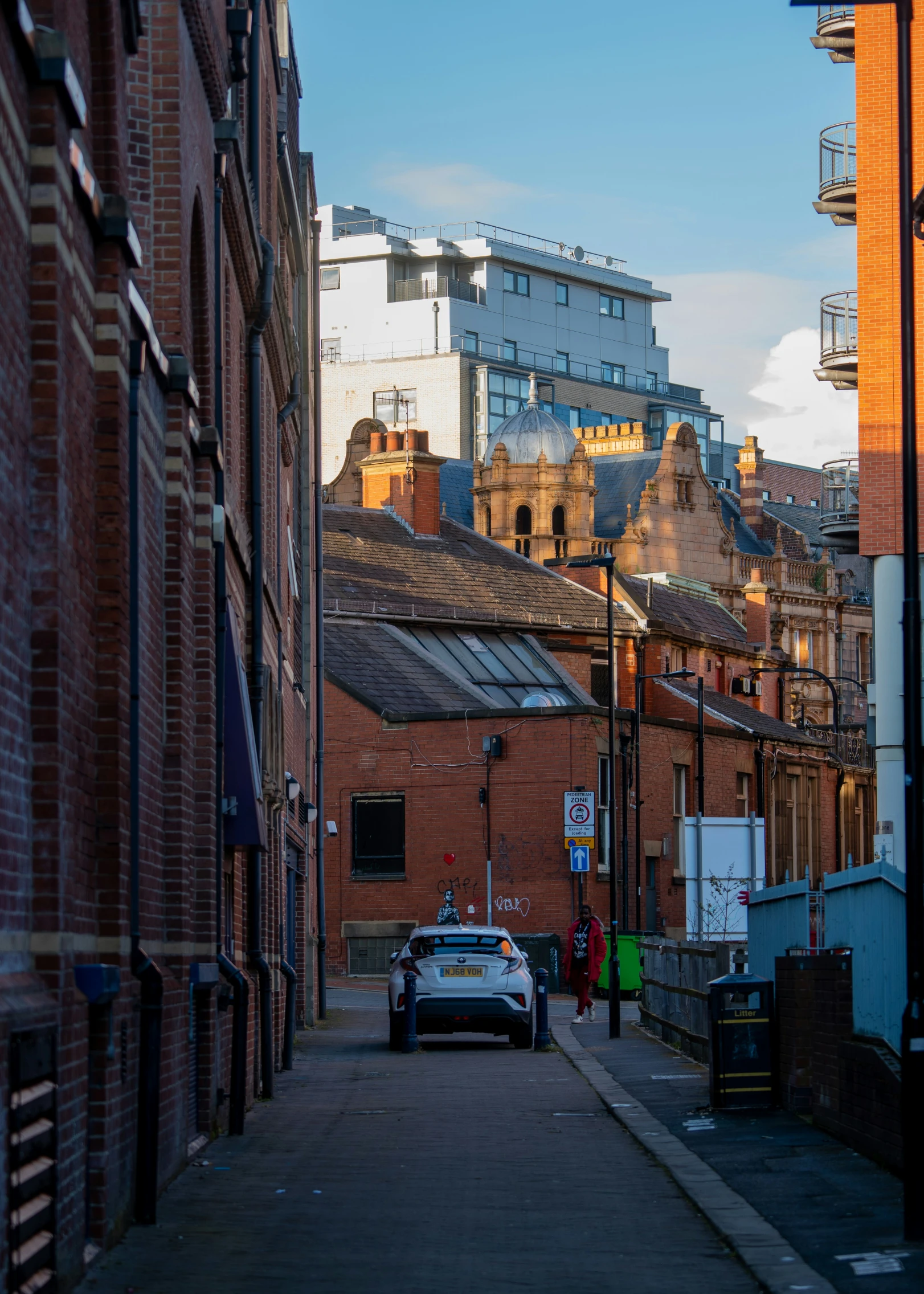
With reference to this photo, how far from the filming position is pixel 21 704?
795 cm

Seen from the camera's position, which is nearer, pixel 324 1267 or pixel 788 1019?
pixel 324 1267

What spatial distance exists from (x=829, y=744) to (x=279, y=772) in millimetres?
46422

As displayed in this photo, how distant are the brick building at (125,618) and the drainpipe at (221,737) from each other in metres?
0.04

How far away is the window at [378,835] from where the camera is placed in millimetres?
47469

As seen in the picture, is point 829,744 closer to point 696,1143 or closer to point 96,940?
point 696,1143

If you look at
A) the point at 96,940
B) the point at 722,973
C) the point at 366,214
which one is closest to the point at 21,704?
the point at 96,940

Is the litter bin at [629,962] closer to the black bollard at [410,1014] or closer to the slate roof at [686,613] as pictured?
the black bollard at [410,1014]

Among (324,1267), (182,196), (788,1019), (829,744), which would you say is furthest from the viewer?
(829,744)

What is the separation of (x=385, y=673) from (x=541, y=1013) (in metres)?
26.5

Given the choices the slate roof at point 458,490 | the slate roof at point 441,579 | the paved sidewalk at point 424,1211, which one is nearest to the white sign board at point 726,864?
the slate roof at point 441,579

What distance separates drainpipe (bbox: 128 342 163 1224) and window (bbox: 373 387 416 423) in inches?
4456

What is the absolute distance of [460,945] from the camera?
25.2m

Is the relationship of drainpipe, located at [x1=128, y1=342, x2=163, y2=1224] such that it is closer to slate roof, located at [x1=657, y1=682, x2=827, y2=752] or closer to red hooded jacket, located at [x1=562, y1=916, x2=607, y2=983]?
red hooded jacket, located at [x1=562, y1=916, x2=607, y2=983]

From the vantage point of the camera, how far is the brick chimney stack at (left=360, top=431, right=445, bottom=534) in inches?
2729
